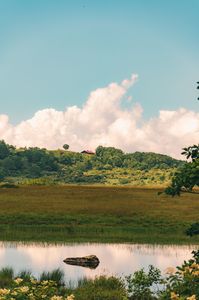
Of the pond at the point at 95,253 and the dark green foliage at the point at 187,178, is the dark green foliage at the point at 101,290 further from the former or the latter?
the dark green foliage at the point at 187,178

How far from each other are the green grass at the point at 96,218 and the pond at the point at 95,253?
13.6ft

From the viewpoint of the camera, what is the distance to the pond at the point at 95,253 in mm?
32375

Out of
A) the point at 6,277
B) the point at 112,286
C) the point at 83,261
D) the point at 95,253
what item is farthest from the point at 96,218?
the point at 112,286

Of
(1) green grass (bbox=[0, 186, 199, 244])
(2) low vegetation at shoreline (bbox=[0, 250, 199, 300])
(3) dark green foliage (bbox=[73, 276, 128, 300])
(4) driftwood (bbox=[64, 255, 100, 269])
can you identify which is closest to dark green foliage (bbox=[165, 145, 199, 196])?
(2) low vegetation at shoreline (bbox=[0, 250, 199, 300])

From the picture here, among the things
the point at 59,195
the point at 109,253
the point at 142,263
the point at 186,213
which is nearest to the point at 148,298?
the point at 142,263

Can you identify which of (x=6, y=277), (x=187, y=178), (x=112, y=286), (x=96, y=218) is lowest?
(x=112, y=286)

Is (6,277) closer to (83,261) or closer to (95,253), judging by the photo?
(83,261)

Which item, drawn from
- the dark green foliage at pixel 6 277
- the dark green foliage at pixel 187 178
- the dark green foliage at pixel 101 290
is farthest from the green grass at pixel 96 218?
the dark green foliage at pixel 187 178

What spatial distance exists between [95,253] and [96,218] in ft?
69.5

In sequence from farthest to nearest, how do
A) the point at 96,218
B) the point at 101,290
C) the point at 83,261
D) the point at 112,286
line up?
the point at 96,218 → the point at 83,261 → the point at 112,286 → the point at 101,290

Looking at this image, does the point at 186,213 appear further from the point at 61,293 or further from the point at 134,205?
the point at 61,293

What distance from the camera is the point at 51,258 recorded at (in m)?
36.8

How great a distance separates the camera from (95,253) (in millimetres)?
40500

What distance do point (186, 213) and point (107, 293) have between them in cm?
4684
